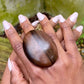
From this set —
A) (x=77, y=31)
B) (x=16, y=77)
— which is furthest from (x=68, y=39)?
(x=16, y=77)

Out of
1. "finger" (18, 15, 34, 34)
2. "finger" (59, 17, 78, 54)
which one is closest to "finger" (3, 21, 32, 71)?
"finger" (18, 15, 34, 34)

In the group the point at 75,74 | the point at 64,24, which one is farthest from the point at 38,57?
the point at 64,24

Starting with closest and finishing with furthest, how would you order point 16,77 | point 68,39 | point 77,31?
point 16,77 → point 68,39 → point 77,31

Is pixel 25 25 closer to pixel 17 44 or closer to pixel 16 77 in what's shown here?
pixel 17 44

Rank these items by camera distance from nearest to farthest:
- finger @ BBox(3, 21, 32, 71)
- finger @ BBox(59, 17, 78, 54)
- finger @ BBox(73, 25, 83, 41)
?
1. finger @ BBox(3, 21, 32, 71)
2. finger @ BBox(59, 17, 78, 54)
3. finger @ BBox(73, 25, 83, 41)

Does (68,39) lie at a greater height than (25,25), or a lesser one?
lesser

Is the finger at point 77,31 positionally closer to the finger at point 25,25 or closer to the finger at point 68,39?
the finger at point 68,39

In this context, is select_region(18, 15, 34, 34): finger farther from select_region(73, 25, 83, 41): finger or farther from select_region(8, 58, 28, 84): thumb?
select_region(73, 25, 83, 41): finger

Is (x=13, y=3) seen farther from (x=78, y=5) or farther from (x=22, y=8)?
(x=78, y=5)

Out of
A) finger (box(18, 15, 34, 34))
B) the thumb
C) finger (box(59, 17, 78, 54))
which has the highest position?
finger (box(18, 15, 34, 34))

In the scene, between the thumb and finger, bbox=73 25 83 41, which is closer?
the thumb

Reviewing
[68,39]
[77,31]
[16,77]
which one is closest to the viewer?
[16,77]
